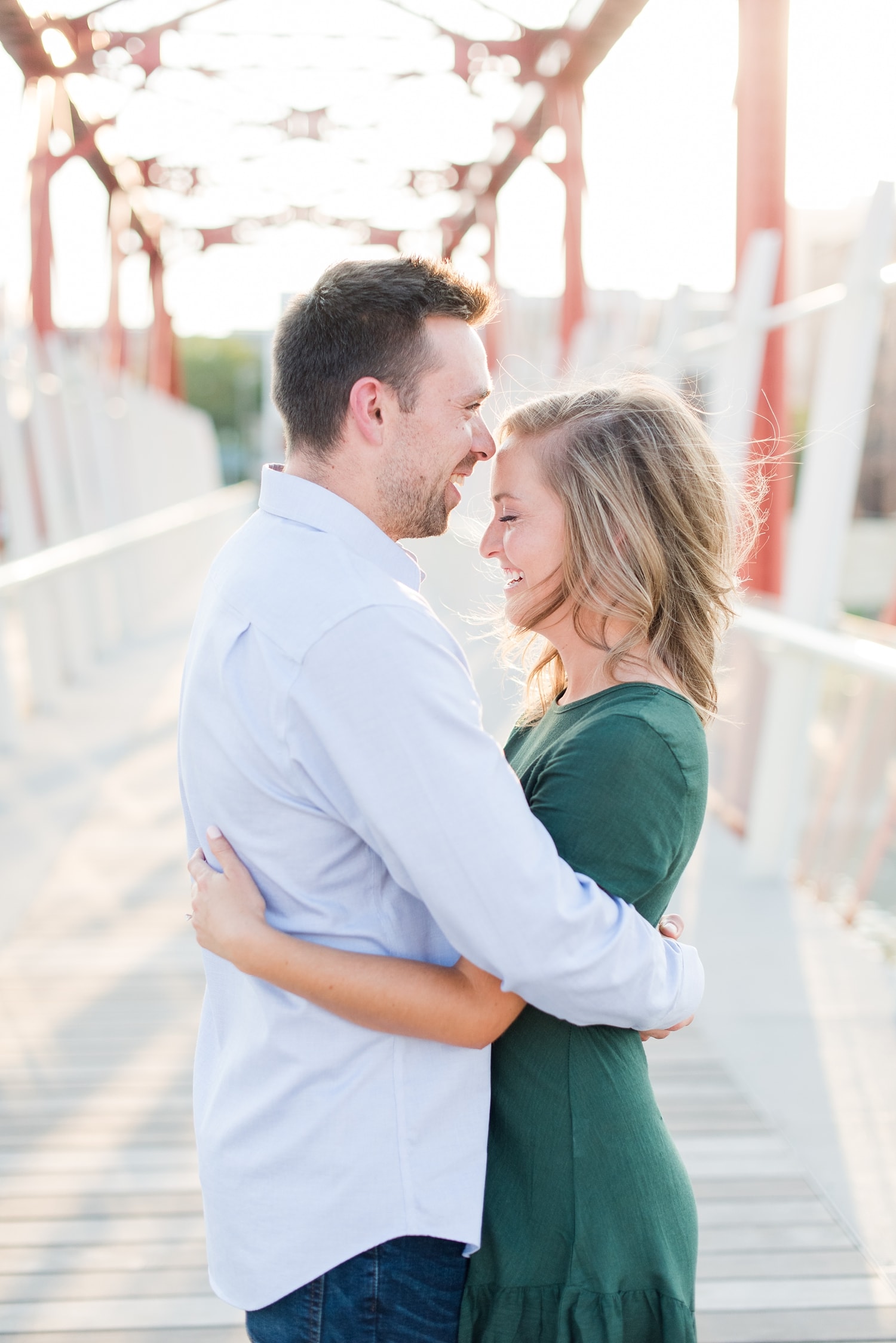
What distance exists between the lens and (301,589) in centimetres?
117

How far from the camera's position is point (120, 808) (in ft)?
18.1

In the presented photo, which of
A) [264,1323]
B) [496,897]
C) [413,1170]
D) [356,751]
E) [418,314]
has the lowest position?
[264,1323]

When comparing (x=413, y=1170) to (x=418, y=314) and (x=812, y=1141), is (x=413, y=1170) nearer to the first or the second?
(x=418, y=314)

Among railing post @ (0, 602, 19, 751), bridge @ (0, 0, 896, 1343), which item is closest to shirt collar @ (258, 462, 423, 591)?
bridge @ (0, 0, 896, 1343)

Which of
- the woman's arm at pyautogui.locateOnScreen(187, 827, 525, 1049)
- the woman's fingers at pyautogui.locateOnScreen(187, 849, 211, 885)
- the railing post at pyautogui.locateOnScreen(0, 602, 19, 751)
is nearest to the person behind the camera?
the woman's arm at pyautogui.locateOnScreen(187, 827, 525, 1049)

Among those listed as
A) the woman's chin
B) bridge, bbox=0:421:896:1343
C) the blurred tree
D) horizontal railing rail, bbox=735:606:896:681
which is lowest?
the blurred tree

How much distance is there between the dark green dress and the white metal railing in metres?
4.76

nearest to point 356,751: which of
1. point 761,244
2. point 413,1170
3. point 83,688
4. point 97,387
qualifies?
point 413,1170

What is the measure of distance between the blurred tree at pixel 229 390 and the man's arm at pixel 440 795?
54722 mm

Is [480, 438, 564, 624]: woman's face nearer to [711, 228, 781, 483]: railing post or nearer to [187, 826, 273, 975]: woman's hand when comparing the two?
[187, 826, 273, 975]: woman's hand

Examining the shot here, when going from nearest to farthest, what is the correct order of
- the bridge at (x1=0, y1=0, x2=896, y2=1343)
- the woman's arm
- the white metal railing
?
the woman's arm, the bridge at (x1=0, y1=0, x2=896, y2=1343), the white metal railing

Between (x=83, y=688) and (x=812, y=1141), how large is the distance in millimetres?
6509

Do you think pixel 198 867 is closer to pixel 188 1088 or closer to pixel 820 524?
pixel 188 1088

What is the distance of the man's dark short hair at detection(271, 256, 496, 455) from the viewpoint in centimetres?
129
